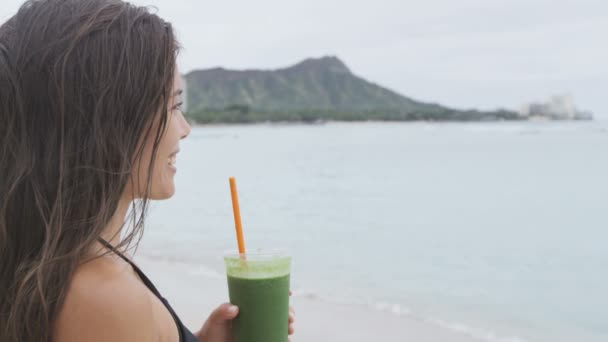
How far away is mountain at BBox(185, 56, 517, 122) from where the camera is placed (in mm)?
58594

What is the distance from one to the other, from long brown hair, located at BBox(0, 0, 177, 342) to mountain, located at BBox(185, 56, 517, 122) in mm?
52089

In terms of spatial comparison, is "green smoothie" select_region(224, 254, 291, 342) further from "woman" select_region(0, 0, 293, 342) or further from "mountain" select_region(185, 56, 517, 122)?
"mountain" select_region(185, 56, 517, 122)

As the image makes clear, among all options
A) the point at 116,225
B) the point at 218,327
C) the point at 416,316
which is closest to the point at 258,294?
the point at 218,327

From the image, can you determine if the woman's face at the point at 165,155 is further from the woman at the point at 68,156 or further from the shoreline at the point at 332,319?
the shoreline at the point at 332,319

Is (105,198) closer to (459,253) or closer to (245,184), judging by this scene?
(459,253)

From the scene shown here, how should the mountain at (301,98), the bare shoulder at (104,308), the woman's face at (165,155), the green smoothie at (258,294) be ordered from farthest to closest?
the mountain at (301,98) → the green smoothie at (258,294) → the woman's face at (165,155) → the bare shoulder at (104,308)

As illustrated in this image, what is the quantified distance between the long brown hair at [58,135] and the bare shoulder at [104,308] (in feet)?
0.06

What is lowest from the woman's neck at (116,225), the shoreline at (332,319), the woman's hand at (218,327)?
the shoreline at (332,319)

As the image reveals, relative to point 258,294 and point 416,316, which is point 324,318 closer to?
point 416,316

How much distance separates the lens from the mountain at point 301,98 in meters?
58.6

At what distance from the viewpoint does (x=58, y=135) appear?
0.91 meters

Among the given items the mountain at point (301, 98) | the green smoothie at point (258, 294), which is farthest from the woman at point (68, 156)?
the mountain at point (301, 98)

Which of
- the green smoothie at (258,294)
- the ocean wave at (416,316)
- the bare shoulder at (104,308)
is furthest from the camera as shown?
the ocean wave at (416,316)

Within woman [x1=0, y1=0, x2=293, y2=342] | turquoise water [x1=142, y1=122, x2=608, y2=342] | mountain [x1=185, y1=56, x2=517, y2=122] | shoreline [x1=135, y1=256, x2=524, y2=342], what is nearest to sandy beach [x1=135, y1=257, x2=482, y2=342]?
shoreline [x1=135, y1=256, x2=524, y2=342]
